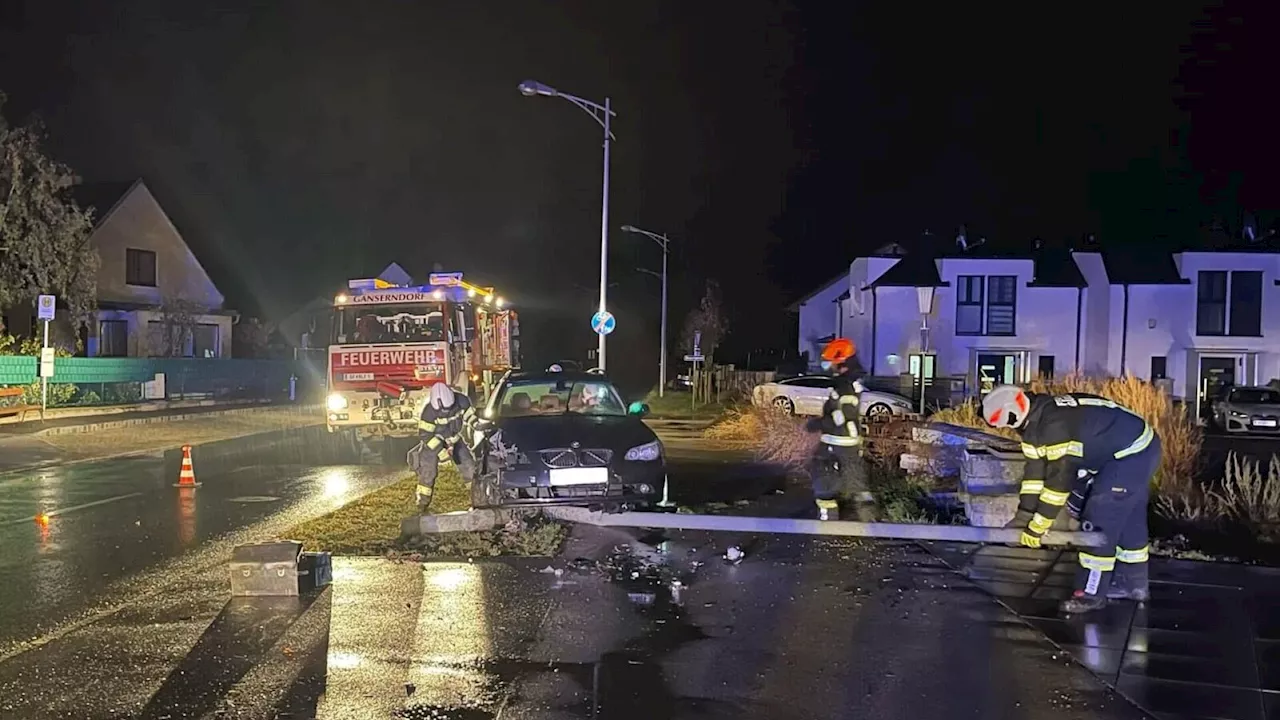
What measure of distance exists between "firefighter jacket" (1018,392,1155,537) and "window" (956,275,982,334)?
3053cm

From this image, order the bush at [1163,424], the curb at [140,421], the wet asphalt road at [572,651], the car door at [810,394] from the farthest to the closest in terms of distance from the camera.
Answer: the car door at [810,394] < the curb at [140,421] < the bush at [1163,424] < the wet asphalt road at [572,651]

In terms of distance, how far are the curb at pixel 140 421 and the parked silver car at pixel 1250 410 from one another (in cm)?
2423

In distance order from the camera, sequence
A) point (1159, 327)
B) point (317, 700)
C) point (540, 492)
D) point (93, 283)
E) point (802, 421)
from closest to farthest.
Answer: point (317, 700) < point (540, 492) < point (802, 421) < point (93, 283) < point (1159, 327)

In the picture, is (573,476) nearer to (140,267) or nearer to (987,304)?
(987,304)

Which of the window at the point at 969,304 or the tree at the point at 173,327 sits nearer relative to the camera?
the tree at the point at 173,327

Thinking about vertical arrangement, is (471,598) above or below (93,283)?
below

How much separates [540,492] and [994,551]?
13.3 feet

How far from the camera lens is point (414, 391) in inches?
671

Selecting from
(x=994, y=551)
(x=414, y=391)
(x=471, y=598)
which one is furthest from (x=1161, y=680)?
(x=414, y=391)

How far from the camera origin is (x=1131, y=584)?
7203mm

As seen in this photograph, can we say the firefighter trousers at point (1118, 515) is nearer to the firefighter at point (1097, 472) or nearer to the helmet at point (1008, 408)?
the firefighter at point (1097, 472)

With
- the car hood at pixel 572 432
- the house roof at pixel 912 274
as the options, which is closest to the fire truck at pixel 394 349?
the car hood at pixel 572 432

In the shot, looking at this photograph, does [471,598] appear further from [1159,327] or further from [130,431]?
[1159,327]

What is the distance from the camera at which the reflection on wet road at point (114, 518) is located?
25.4 feet
